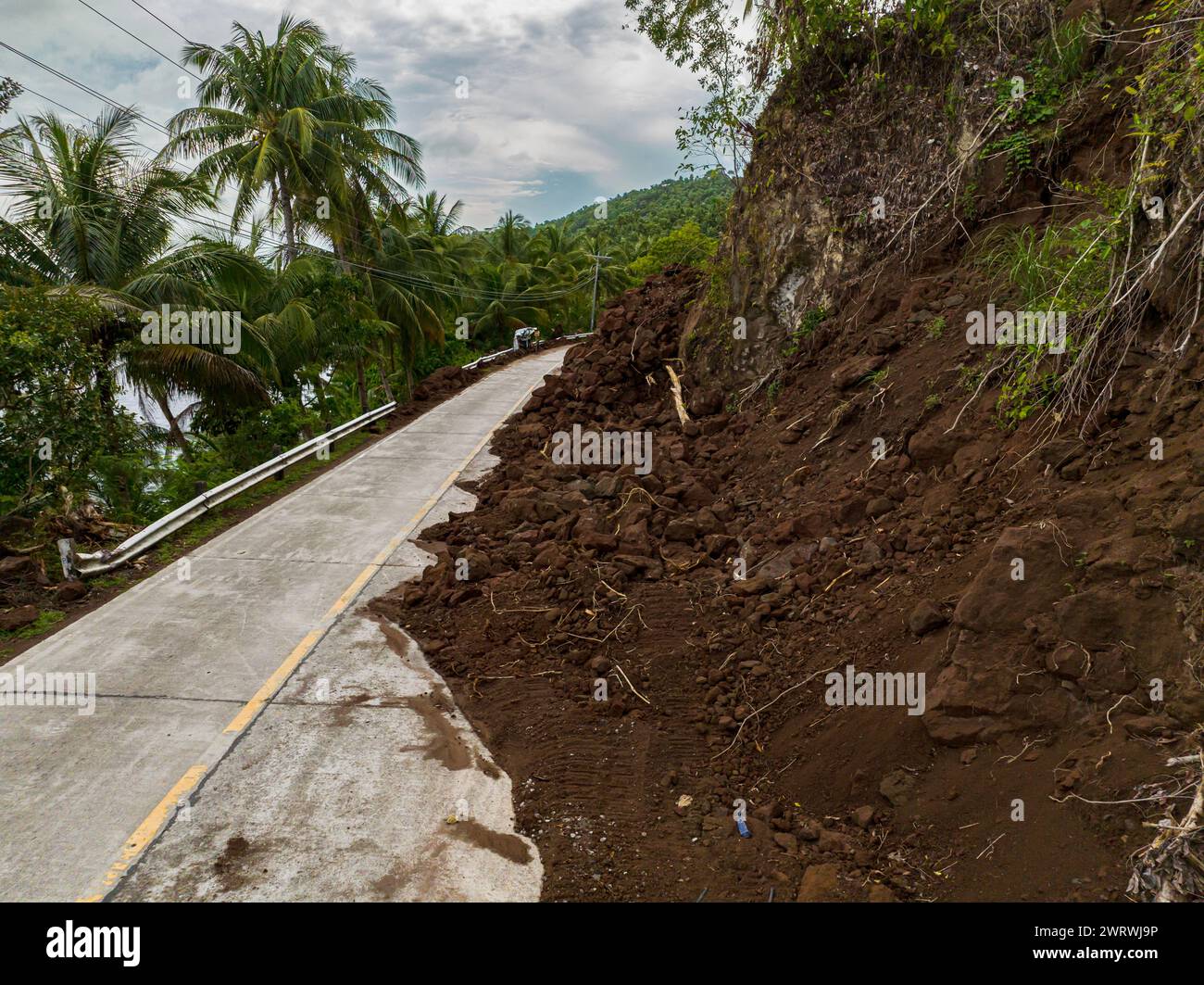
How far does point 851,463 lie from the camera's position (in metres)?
8.68

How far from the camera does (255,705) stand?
22.8 ft

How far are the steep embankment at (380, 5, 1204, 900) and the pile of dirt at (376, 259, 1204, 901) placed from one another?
0.07 ft

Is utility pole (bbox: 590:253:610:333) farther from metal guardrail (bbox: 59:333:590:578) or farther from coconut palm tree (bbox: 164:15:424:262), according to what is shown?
metal guardrail (bbox: 59:333:590:578)

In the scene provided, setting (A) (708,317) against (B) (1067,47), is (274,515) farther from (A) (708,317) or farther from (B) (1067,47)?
(B) (1067,47)

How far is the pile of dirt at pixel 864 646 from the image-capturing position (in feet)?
14.9

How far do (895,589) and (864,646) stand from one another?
59cm

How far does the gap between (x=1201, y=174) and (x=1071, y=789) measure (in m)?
4.63

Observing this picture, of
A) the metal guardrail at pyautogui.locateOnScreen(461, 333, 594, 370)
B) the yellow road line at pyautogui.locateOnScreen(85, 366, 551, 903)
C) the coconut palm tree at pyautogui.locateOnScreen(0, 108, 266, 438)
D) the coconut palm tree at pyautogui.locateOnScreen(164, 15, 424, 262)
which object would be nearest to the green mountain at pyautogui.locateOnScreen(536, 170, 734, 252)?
the metal guardrail at pyautogui.locateOnScreen(461, 333, 594, 370)

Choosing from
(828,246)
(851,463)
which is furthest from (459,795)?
(828,246)

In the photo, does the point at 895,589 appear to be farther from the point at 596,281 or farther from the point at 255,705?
the point at 596,281

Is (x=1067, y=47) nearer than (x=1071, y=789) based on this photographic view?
No

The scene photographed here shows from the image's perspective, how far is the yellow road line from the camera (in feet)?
16.7

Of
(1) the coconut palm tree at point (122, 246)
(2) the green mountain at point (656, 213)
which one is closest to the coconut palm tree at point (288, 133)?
(1) the coconut palm tree at point (122, 246)

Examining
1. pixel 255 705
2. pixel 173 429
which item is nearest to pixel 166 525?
pixel 255 705
